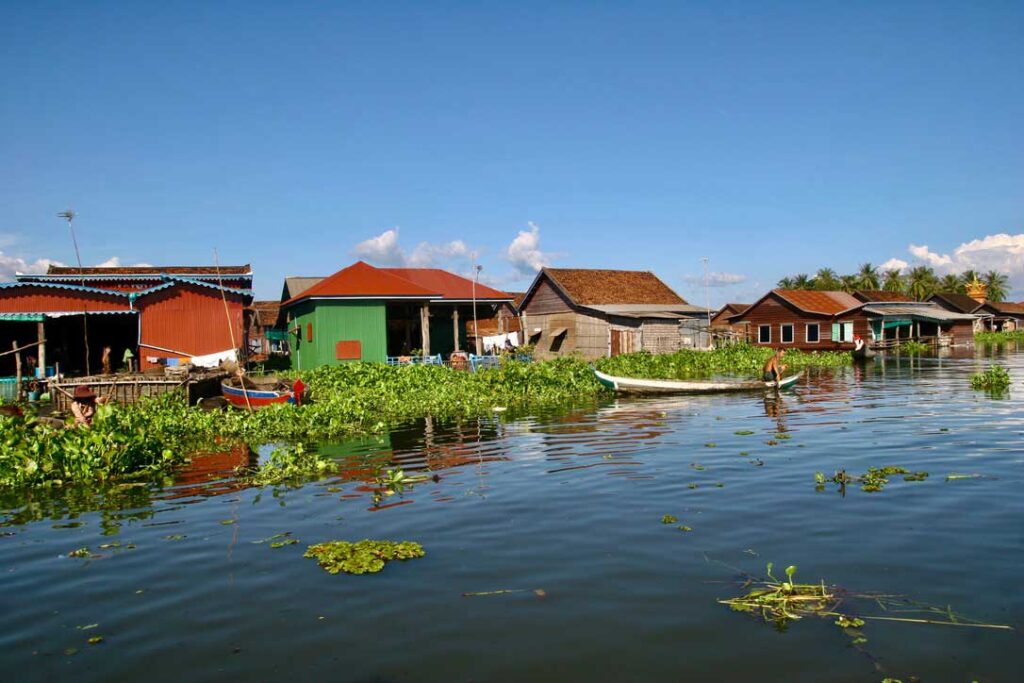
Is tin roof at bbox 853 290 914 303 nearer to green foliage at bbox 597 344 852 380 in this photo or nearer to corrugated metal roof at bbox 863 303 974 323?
corrugated metal roof at bbox 863 303 974 323

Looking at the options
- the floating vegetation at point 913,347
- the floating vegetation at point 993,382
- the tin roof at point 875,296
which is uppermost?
the tin roof at point 875,296

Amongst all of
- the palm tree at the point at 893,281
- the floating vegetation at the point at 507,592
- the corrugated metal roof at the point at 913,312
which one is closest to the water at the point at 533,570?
the floating vegetation at the point at 507,592

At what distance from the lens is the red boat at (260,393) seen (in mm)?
20359

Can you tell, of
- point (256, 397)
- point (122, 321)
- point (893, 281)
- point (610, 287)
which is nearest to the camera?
point (256, 397)

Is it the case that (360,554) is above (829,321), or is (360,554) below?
below

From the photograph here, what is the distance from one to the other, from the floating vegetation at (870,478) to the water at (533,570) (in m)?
0.22

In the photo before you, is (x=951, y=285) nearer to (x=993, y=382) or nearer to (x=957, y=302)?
(x=957, y=302)

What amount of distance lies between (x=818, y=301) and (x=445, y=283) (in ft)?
89.1

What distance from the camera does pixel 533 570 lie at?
751 cm

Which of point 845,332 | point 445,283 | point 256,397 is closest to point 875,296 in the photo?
point 845,332

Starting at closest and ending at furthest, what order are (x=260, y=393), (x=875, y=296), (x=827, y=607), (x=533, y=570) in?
(x=827, y=607) → (x=533, y=570) → (x=260, y=393) → (x=875, y=296)

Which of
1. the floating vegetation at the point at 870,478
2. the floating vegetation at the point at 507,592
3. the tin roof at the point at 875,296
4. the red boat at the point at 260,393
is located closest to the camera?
the floating vegetation at the point at 507,592

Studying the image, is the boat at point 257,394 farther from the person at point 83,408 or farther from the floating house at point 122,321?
the floating house at point 122,321

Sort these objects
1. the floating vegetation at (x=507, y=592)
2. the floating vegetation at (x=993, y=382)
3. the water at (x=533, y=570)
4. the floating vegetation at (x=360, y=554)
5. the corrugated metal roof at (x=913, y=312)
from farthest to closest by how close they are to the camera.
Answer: the corrugated metal roof at (x=913, y=312)
the floating vegetation at (x=993, y=382)
the floating vegetation at (x=360, y=554)
the floating vegetation at (x=507, y=592)
the water at (x=533, y=570)
